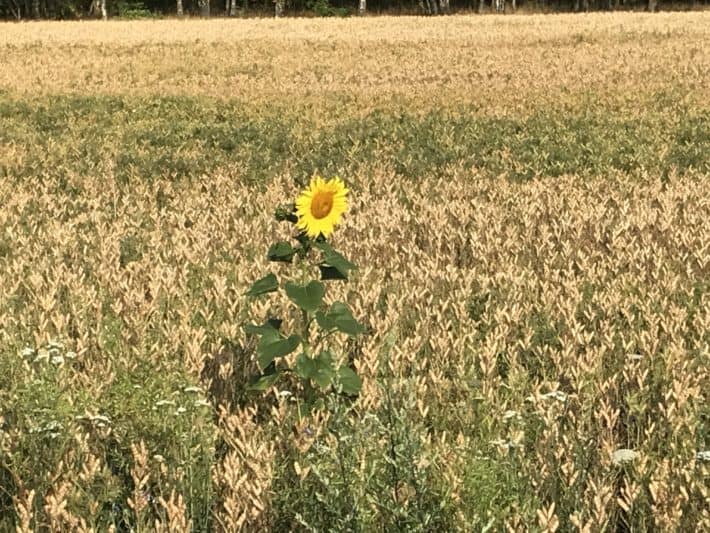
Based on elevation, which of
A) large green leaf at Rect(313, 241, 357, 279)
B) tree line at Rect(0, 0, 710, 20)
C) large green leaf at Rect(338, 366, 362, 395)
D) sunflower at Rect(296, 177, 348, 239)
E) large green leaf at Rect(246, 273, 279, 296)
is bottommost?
large green leaf at Rect(338, 366, 362, 395)

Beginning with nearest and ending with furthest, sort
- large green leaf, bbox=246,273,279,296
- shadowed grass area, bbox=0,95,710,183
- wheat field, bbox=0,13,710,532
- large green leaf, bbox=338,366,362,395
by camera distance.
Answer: wheat field, bbox=0,13,710,532
large green leaf, bbox=338,366,362,395
large green leaf, bbox=246,273,279,296
shadowed grass area, bbox=0,95,710,183

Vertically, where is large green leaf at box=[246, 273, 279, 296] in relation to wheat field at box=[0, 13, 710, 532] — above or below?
above

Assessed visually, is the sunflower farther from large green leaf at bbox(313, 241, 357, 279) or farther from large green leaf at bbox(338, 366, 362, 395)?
large green leaf at bbox(338, 366, 362, 395)

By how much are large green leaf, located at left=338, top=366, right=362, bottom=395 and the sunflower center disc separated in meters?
0.59

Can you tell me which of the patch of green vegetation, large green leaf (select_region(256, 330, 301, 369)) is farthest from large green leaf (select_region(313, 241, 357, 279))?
the patch of green vegetation

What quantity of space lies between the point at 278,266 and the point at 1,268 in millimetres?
1878

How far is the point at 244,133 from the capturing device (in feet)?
42.8

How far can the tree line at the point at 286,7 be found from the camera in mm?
64312

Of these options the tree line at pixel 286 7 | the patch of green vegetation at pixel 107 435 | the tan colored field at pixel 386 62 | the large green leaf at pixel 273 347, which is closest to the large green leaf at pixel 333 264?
the large green leaf at pixel 273 347

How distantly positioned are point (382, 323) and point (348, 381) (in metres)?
0.97

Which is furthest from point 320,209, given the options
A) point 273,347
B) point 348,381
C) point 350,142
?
point 350,142

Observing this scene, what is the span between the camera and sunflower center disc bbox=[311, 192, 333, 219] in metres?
3.06

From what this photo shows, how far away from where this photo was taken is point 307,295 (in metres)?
3.06

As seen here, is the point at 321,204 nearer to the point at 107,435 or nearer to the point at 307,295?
the point at 307,295
